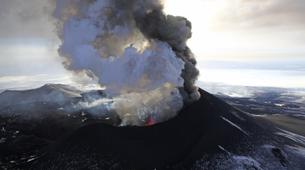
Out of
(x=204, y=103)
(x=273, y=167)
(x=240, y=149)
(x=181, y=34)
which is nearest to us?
(x=273, y=167)

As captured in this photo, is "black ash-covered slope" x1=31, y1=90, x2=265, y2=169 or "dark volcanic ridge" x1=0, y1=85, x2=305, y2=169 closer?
"black ash-covered slope" x1=31, y1=90, x2=265, y2=169

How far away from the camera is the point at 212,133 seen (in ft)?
283

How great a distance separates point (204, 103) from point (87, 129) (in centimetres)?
3493

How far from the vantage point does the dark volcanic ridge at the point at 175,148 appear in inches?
2933

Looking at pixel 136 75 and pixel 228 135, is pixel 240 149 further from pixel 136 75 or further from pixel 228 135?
pixel 136 75

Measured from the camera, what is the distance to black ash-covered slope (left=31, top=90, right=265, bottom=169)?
243ft

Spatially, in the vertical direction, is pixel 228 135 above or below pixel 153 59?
below

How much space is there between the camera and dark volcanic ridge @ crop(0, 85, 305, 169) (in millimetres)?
74500

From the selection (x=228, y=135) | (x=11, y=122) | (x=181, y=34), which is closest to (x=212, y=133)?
(x=228, y=135)

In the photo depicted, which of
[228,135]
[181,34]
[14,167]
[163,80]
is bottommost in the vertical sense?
[14,167]

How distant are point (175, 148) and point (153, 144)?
15.7 feet

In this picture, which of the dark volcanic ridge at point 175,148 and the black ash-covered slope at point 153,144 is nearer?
the black ash-covered slope at point 153,144

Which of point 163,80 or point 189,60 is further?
point 189,60

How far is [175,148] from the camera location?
262ft
